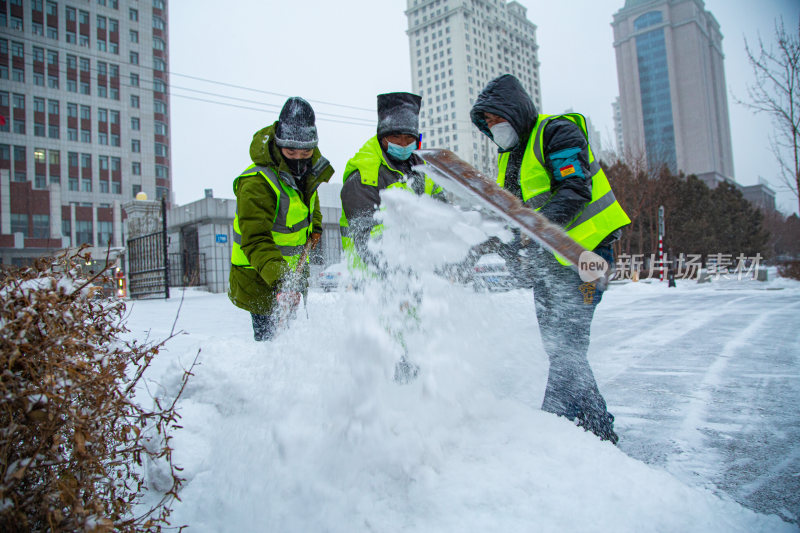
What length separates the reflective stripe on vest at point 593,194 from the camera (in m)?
2.05

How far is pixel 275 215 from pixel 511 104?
1.32 metres

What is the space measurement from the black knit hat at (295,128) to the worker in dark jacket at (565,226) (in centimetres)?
94

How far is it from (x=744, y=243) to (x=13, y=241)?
52.7 metres

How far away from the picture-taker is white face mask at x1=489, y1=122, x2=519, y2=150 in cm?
220

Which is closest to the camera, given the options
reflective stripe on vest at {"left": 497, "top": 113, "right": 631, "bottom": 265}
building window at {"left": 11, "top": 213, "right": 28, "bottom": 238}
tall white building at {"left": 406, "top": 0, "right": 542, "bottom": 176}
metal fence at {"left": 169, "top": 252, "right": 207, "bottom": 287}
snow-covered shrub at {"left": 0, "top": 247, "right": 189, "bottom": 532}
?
snow-covered shrub at {"left": 0, "top": 247, "right": 189, "bottom": 532}

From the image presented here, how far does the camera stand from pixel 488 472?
1393 mm

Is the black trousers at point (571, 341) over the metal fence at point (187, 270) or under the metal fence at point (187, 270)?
under

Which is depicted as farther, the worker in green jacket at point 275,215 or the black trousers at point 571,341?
the worker in green jacket at point 275,215

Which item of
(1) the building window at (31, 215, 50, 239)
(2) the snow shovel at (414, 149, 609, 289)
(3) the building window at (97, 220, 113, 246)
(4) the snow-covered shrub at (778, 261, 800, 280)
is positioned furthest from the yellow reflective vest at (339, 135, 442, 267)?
(3) the building window at (97, 220, 113, 246)

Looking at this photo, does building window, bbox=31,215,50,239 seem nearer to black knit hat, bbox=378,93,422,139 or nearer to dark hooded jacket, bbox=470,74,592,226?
black knit hat, bbox=378,93,422,139

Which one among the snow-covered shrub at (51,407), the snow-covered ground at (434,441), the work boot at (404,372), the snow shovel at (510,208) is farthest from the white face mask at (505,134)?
the snow-covered shrub at (51,407)

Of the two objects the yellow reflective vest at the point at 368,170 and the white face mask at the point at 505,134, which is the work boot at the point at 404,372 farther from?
the white face mask at the point at 505,134

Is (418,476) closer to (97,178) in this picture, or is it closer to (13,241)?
(13,241)

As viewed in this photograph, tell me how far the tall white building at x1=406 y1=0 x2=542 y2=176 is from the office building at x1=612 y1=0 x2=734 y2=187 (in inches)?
802
